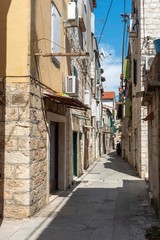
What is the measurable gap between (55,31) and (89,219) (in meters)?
5.20

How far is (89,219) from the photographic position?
7.02 m

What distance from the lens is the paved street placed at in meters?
5.80

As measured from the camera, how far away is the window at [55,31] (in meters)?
8.85

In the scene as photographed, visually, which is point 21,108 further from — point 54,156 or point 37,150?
point 54,156

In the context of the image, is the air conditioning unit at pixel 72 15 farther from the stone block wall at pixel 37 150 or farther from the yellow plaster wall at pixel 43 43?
the stone block wall at pixel 37 150

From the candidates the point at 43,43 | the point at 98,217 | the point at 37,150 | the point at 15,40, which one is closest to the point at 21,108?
the point at 37,150

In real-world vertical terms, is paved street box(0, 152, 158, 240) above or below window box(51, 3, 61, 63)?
below

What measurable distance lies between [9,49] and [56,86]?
112 inches

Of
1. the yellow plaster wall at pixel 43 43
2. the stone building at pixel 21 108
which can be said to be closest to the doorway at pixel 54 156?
the yellow plaster wall at pixel 43 43

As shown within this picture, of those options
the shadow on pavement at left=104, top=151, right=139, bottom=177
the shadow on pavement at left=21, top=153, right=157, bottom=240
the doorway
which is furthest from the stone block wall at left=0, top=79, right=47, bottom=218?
the shadow on pavement at left=104, top=151, right=139, bottom=177

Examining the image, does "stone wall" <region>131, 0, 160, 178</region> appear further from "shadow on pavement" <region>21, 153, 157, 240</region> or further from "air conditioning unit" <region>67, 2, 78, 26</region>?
"air conditioning unit" <region>67, 2, 78, 26</region>

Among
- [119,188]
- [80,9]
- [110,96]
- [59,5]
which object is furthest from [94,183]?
[110,96]

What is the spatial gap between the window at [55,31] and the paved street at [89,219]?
13.4 feet

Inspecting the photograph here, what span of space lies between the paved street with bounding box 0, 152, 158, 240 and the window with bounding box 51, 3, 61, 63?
13.4 feet
